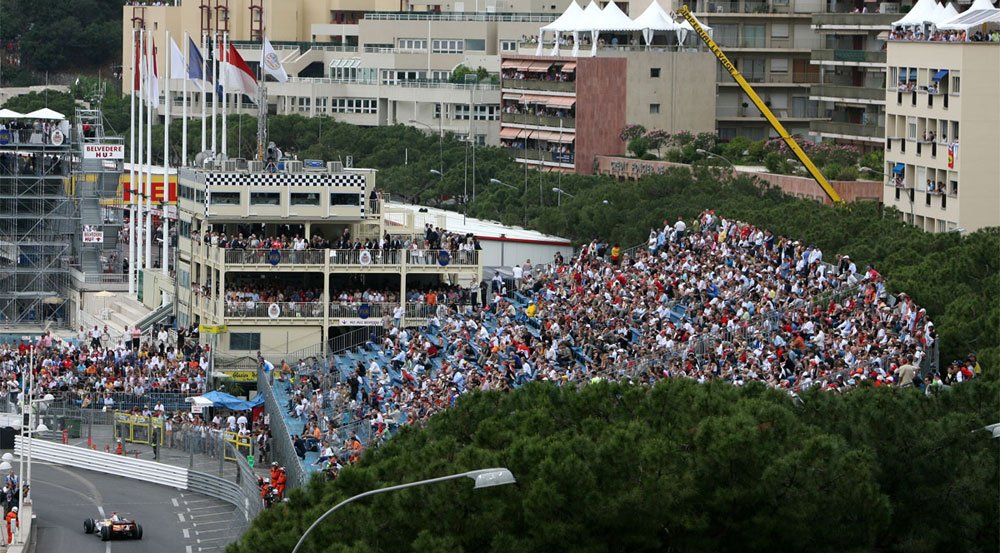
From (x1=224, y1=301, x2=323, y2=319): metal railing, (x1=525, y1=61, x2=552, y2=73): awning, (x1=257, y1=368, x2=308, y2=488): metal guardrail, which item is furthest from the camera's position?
(x1=525, y1=61, x2=552, y2=73): awning

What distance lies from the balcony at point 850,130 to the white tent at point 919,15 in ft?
34.4

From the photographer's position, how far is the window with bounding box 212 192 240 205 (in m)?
86.2

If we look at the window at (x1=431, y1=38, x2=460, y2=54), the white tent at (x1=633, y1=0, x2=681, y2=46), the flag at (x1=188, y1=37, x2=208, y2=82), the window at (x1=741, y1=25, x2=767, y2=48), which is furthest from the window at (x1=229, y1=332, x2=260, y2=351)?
the window at (x1=431, y1=38, x2=460, y2=54)

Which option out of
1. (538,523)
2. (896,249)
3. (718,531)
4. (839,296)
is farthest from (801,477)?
(896,249)

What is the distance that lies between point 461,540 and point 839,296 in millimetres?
23933

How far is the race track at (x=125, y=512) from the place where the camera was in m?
62.8

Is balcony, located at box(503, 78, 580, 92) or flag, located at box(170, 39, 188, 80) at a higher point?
flag, located at box(170, 39, 188, 80)

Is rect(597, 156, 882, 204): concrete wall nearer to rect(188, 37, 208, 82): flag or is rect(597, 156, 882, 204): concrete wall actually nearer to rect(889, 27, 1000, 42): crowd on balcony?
rect(889, 27, 1000, 42): crowd on balcony

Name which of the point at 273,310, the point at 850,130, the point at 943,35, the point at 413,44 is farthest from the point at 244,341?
the point at 413,44

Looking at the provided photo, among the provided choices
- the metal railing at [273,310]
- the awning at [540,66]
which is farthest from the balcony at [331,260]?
the awning at [540,66]

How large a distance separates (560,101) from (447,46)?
1233 inches

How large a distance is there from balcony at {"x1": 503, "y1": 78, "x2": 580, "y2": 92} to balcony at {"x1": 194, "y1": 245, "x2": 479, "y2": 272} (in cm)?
3883

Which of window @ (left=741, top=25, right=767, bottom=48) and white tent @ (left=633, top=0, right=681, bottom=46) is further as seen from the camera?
window @ (left=741, top=25, right=767, bottom=48)

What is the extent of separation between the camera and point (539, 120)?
416 ft
